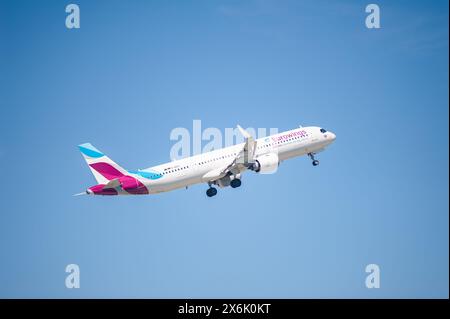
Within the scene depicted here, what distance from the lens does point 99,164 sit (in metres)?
101

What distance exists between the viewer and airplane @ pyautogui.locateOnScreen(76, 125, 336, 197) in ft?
330

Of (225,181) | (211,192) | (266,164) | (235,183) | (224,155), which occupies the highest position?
(224,155)

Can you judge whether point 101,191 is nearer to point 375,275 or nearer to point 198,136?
point 198,136

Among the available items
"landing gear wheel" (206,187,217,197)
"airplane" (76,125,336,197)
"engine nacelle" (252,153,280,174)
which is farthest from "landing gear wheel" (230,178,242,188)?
"engine nacelle" (252,153,280,174)

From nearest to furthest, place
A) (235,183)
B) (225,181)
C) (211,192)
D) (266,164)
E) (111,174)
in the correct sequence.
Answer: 1. (111,174)
2. (266,164)
3. (235,183)
4. (225,181)
5. (211,192)

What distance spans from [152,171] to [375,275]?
27.6 meters

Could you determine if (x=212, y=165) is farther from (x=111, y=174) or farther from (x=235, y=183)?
(x=111, y=174)

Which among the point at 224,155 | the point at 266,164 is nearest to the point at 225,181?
the point at 224,155

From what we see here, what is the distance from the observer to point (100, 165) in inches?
3981

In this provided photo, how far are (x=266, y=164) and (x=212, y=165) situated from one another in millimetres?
6519

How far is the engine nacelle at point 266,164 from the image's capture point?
352 feet
